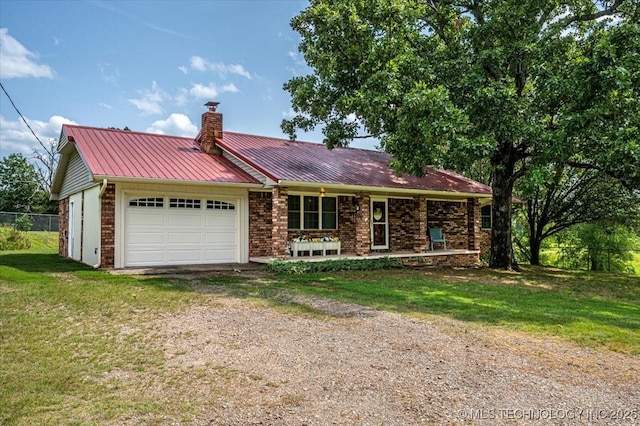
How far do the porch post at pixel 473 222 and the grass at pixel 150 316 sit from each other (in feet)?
15.1

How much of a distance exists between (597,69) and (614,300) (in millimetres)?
5205

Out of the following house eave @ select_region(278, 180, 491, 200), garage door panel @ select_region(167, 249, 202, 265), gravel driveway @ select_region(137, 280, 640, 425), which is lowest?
gravel driveway @ select_region(137, 280, 640, 425)

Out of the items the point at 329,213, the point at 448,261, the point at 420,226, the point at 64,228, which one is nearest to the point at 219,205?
the point at 329,213

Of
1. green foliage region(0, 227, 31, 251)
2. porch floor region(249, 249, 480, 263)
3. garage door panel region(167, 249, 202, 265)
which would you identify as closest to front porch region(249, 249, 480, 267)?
porch floor region(249, 249, 480, 263)

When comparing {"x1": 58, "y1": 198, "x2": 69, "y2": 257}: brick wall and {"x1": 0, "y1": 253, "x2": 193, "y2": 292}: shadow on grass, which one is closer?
{"x1": 0, "y1": 253, "x2": 193, "y2": 292}: shadow on grass

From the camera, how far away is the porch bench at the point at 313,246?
14.1 metres

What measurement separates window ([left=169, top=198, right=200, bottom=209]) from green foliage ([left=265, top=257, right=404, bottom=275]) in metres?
2.82

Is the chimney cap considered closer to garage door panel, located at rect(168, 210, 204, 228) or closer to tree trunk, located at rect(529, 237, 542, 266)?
garage door panel, located at rect(168, 210, 204, 228)

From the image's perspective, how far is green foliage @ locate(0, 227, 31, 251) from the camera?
1966 centimetres

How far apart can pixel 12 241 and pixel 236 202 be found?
13206mm

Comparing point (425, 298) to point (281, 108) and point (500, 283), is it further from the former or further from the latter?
point (281, 108)

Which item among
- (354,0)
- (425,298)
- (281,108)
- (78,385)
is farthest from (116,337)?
(281,108)

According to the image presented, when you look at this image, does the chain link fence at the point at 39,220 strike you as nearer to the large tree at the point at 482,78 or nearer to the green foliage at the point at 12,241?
the green foliage at the point at 12,241

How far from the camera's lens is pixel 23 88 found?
18672 mm
